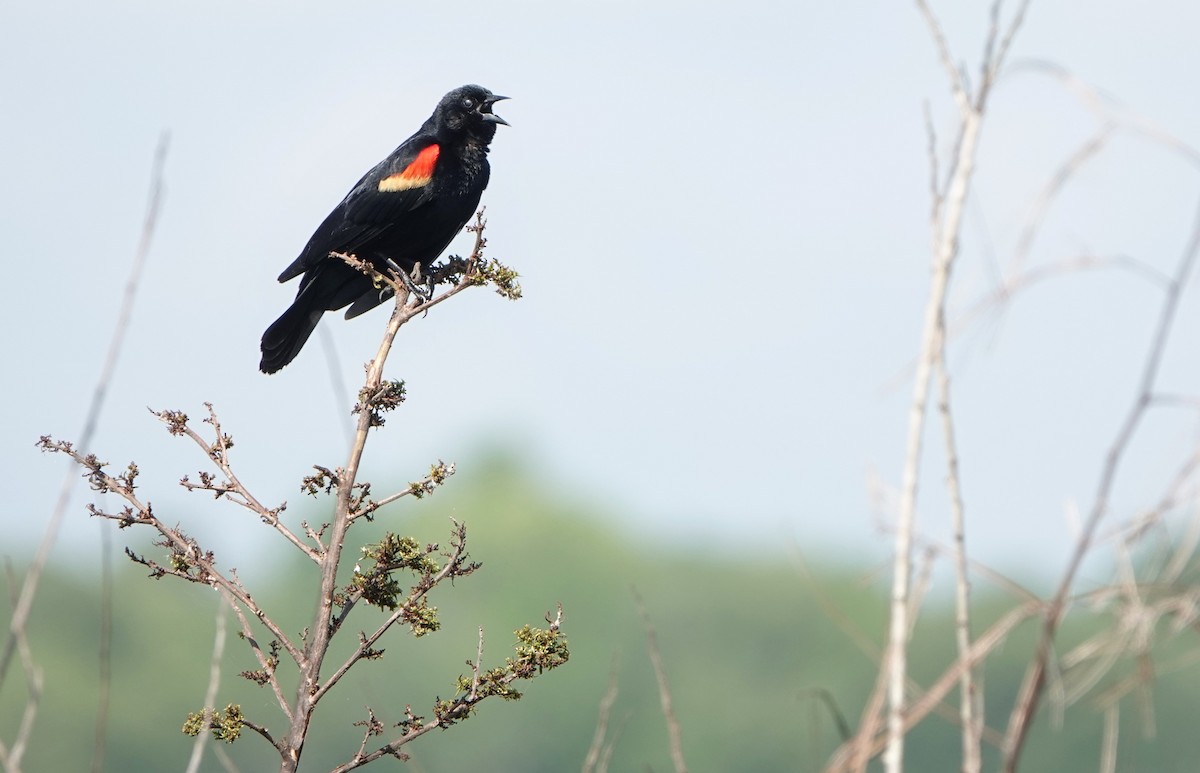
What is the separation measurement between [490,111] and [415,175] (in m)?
0.84

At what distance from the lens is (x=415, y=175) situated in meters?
6.25

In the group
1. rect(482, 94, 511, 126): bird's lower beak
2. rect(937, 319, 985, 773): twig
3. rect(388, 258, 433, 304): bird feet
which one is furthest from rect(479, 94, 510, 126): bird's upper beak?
rect(937, 319, 985, 773): twig

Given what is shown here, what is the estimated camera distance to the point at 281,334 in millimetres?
5566

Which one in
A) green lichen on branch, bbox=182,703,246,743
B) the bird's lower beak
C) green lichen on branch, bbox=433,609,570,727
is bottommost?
green lichen on branch, bbox=433,609,570,727

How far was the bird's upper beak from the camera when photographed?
269 inches

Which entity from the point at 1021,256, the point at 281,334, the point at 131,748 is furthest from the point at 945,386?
the point at 131,748

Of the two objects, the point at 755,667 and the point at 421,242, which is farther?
the point at 755,667

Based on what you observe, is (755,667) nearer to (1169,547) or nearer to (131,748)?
(131,748)

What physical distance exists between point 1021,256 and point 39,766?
51.4 meters

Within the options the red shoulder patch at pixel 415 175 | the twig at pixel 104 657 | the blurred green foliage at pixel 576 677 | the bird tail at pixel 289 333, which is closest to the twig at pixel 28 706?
the twig at pixel 104 657

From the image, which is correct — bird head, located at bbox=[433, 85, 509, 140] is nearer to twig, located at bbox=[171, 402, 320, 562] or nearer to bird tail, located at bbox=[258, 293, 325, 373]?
bird tail, located at bbox=[258, 293, 325, 373]

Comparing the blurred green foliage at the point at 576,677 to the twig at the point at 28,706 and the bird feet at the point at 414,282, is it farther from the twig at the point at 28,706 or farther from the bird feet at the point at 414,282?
the twig at the point at 28,706

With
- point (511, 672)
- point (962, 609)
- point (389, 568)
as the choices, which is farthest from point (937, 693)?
point (389, 568)

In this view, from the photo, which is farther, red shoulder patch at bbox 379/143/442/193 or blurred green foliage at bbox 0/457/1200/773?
blurred green foliage at bbox 0/457/1200/773
